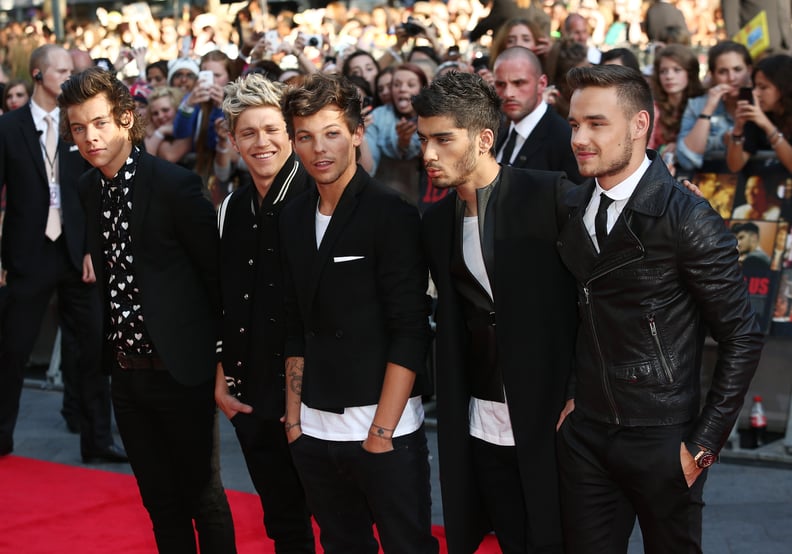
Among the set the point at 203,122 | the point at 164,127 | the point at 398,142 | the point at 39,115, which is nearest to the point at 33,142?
the point at 39,115

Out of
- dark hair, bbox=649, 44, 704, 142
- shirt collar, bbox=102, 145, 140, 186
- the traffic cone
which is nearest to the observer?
shirt collar, bbox=102, 145, 140, 186

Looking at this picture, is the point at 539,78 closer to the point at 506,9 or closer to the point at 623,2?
the point at 506,9

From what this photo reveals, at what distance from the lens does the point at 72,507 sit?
5410mm

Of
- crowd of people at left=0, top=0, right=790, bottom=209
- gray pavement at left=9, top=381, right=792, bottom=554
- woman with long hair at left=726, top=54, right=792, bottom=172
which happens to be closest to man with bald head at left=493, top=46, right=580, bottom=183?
crowd of people at left=0, top=0, right=790, bottom=209

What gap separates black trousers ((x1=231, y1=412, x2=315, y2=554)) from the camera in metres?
3.65

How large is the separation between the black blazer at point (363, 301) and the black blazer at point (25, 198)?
348 cm

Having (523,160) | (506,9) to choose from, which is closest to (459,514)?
(523,160)

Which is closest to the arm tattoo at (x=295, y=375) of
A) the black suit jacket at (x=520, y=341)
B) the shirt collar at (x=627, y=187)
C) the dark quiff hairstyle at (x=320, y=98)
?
the black suit jacket at (x=520, y=341)

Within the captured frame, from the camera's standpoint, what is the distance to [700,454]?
9.34 feet

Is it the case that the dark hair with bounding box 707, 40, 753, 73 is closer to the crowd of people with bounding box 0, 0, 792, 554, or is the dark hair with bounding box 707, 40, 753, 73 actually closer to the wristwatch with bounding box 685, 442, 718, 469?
the crowd of people with bounding box 0, 0, 792, 554

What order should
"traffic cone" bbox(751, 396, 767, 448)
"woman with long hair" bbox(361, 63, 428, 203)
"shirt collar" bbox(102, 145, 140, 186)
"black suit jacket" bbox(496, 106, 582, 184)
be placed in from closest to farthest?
"shirt collar" bbox(102, 145, 140, 186), "black suit jacket" bbox(496, 106, 582, 184), "traffic cone" bbox(751, 396, 767, 448), "woman with long hair" bbox(361, 63, 428, 203)

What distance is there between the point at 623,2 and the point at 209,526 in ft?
27.4

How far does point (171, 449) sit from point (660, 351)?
1840mm

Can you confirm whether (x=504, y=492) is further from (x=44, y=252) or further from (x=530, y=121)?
(x=44, y=252)
